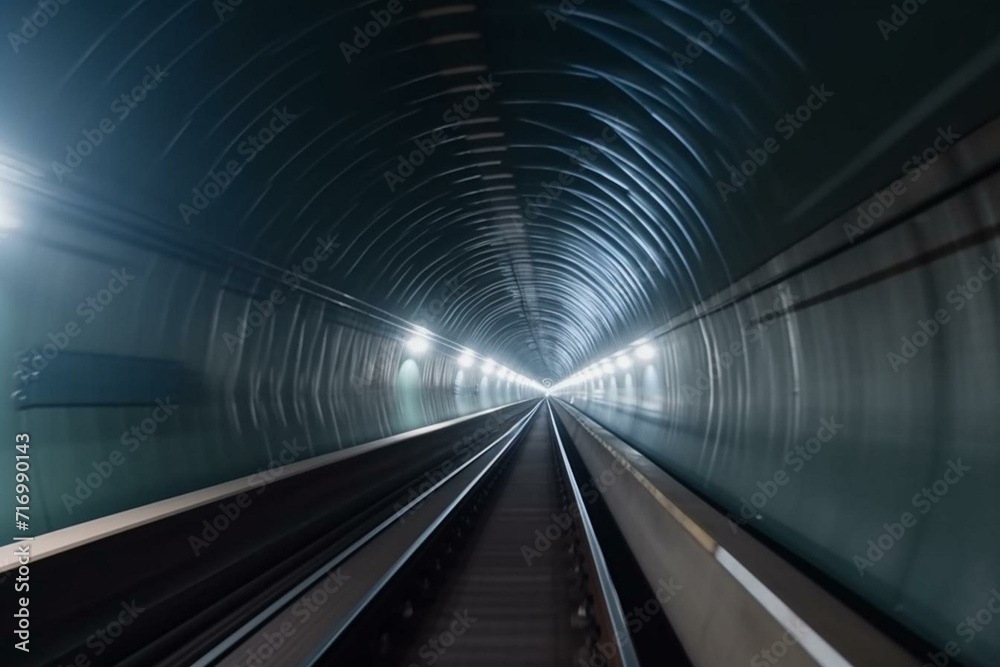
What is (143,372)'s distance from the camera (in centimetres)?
704

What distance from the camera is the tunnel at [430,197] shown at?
12.6ft

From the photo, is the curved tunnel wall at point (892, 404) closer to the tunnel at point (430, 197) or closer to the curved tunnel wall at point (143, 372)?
the tunnel at point (430, 197)

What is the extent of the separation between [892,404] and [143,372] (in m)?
6.36

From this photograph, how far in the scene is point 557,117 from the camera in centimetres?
948

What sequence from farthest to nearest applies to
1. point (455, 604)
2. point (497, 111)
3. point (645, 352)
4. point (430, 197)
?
point (645, 352)
point (430, 197)
point (497, 111)
point (455, 604)

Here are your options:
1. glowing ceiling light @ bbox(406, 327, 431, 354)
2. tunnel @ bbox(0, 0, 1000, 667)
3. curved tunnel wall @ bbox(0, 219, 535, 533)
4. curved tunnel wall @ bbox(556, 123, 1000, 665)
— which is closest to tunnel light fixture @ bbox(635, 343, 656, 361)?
tunnel @ bbox(0, 0, 1000, 667)

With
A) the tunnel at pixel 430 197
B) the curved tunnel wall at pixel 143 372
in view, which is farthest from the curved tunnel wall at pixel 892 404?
the curved tunnel wall at pixel 143 372

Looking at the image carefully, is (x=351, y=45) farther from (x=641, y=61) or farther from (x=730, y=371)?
(x=730, y=371)

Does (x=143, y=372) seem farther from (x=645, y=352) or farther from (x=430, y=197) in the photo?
(x=645, y=352)

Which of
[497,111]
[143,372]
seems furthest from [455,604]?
[497,111]

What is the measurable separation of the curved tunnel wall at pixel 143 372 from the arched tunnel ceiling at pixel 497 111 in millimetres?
622

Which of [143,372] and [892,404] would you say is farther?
[143,372]

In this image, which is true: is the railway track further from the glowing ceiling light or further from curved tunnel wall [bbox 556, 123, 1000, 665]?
the glowing ceiling light

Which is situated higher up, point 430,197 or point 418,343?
point 430,197
